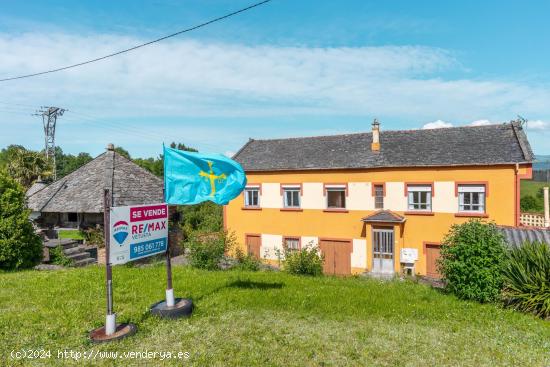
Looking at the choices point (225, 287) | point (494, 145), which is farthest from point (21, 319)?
point (494, 145)

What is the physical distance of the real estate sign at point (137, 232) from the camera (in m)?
6.90

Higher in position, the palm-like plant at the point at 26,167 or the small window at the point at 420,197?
the palm-like plant at the point at 26,167

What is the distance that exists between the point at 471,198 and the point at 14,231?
20596 mm

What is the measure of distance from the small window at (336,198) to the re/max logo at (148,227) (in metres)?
14.9

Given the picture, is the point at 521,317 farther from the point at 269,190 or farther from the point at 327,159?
the point at 269,190

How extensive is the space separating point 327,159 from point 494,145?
354 inches

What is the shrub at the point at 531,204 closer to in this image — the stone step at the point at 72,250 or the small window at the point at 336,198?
the small window at the point at 336,198

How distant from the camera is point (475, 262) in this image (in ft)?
30.1

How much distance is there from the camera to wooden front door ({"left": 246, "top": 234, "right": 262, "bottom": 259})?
77.4ft

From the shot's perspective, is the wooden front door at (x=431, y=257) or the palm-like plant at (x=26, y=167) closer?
the wooden front door at (x=431, y=257)

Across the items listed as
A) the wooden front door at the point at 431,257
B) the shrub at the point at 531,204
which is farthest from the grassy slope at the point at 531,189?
the wooden front door at the point at 431,257

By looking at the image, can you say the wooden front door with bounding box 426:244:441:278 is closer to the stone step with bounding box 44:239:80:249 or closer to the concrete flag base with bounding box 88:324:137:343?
the concrete flag base with bounding box 88:324:137:343

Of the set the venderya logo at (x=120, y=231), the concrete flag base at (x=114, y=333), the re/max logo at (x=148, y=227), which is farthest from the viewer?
the re/max logo at (x=148, y=227)

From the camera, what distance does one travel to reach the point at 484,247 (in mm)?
9242
